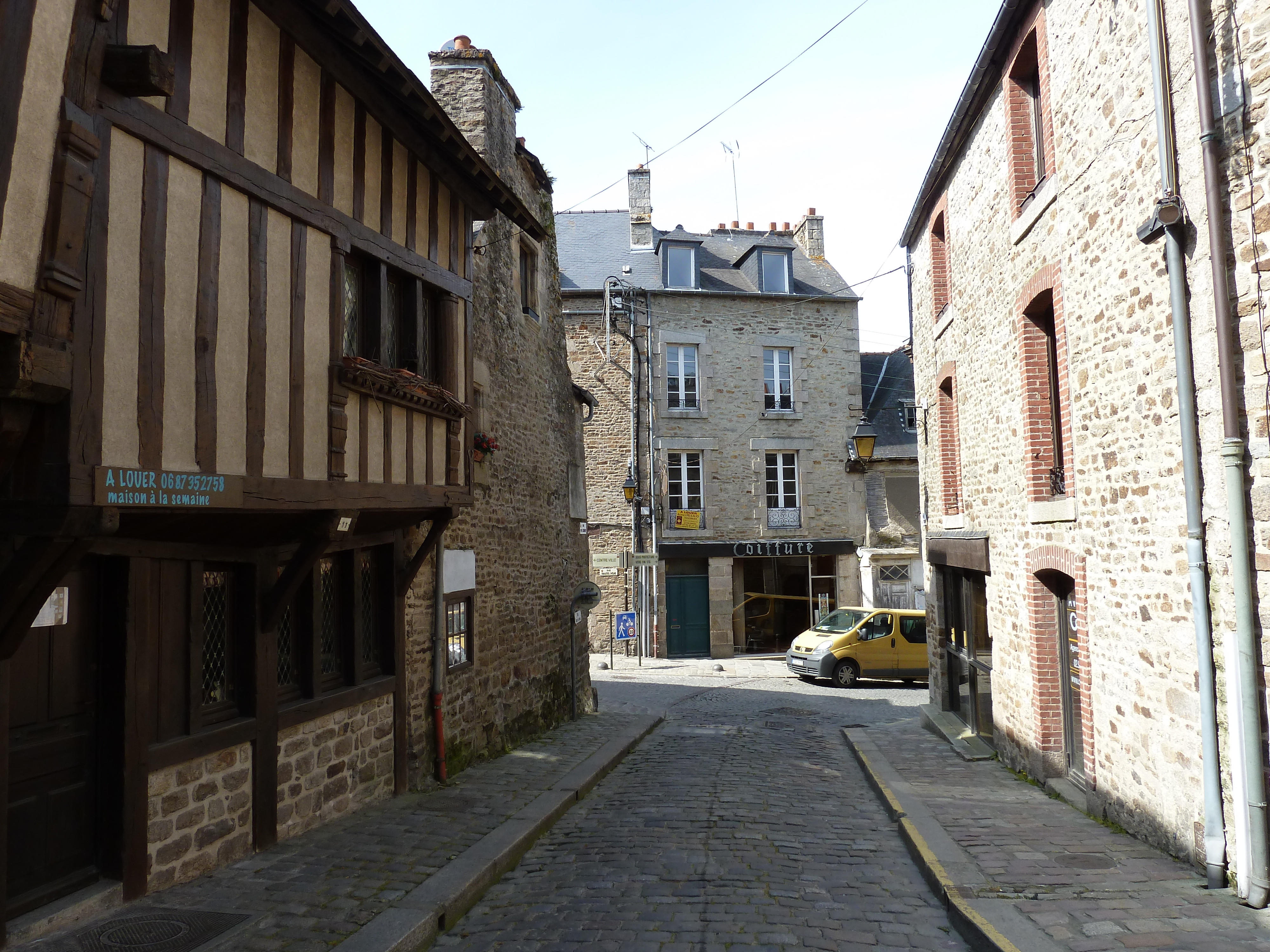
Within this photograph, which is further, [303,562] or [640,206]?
[640,206]

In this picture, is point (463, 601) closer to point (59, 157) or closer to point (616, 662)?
point (59, 157)

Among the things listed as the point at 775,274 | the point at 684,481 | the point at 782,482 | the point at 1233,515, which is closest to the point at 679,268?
the point at 775,274

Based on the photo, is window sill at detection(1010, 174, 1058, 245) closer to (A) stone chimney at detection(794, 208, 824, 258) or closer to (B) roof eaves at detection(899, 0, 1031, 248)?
(B) roof eaves at detection(899, 0, 1031, 248)

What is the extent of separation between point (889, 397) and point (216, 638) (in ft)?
67.8

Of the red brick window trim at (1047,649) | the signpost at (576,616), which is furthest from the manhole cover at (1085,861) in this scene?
the signpost at (576,616)

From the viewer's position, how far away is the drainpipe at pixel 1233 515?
15.3 ft

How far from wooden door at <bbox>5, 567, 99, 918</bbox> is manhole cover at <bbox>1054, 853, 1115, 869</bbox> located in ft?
18.0

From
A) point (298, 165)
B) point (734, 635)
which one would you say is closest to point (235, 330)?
point (298, 165)

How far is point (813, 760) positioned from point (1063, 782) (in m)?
2.94

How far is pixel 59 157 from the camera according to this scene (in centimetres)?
366

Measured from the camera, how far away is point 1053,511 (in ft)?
24.9

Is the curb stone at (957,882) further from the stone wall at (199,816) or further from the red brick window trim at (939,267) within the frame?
the red brick window trim at (939,267)

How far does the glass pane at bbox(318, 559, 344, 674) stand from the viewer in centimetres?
686

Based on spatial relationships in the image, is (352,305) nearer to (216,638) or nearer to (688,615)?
(216,638)
